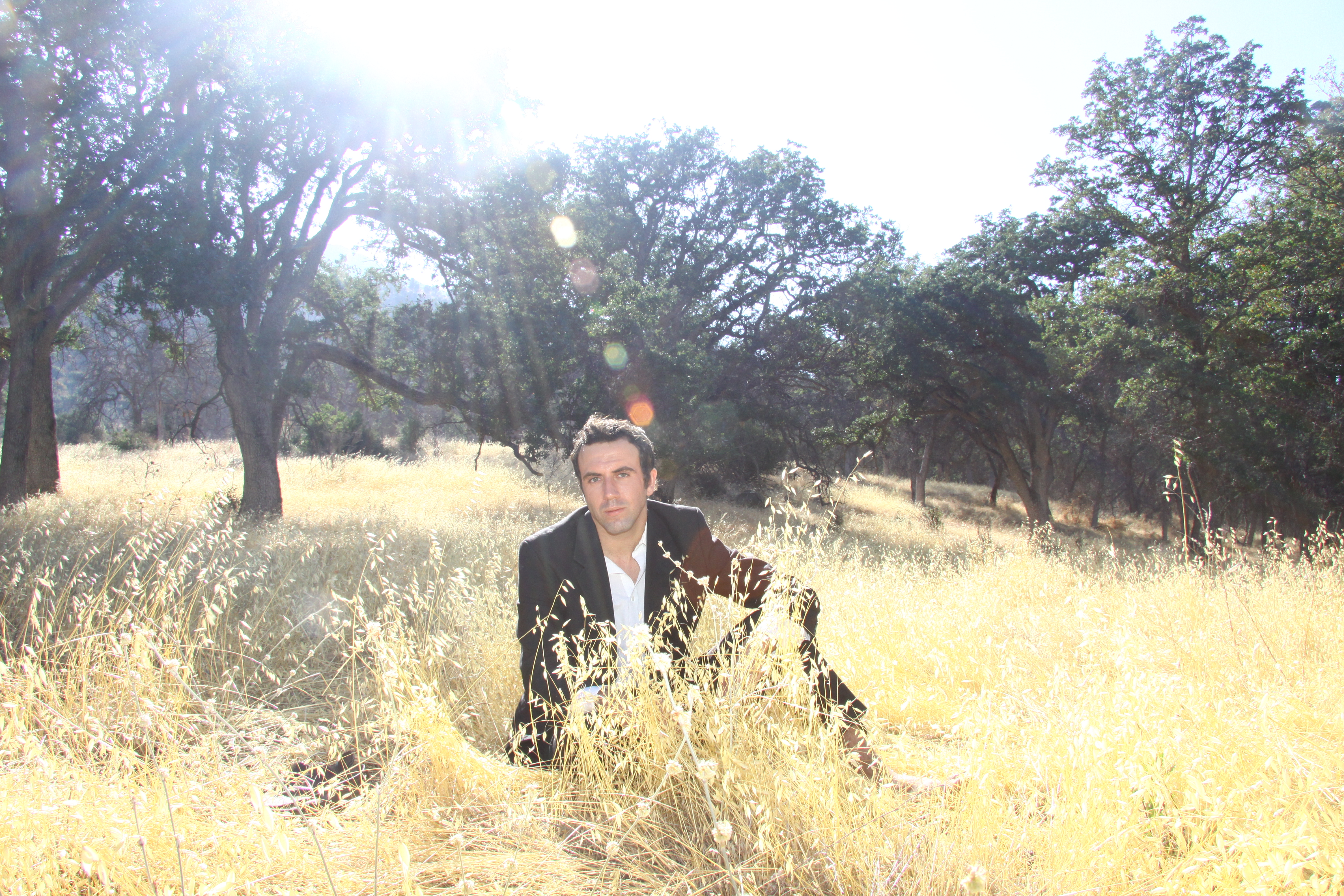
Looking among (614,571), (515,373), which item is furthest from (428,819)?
(515,373)

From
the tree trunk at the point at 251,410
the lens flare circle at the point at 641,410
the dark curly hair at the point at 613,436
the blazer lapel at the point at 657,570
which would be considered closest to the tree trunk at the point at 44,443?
the tree trunk at the point at 251,410

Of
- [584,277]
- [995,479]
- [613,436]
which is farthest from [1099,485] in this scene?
[613,436]

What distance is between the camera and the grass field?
A: 5.67 ft

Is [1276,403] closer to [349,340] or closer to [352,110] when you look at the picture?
[352,110]

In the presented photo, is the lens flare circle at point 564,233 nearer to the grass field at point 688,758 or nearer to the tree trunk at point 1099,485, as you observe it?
the grass field at point 688,758

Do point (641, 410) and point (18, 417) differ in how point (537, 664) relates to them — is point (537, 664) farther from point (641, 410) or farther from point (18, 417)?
A: point (18, 417)

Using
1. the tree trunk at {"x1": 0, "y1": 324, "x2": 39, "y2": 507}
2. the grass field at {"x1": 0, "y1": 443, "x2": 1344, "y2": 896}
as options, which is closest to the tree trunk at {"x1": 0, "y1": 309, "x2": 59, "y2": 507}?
the tree trunk at {"x1": 0, "y1": 324, "x2": 39, "y2": 507}

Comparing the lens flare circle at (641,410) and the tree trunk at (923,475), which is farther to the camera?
the tree trunk at (923,475)

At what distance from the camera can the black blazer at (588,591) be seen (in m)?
2.60

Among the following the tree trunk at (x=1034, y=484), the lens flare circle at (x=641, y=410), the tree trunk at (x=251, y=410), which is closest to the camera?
the tree trunk at (x=251, y=410)

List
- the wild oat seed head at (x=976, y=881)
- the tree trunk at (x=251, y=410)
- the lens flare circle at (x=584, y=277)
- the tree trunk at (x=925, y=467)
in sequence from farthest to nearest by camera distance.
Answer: the tree trunk at (x=925, y=467)
the lens flare circle at (x=584, y=277)
the tree trunk at (x=251, y=410)
the wild oat seed head at (x=976, y=881)

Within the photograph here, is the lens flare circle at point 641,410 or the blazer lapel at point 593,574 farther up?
the lens flare circle at point 641,410

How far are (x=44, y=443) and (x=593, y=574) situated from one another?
12.9 metres

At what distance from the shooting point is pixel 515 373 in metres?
11.2
